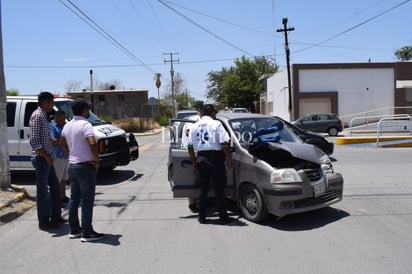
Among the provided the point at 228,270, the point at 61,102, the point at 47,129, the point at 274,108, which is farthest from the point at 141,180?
the point at 274,108

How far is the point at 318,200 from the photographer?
6043 millimetres

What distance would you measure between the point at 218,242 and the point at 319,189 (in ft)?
5.66

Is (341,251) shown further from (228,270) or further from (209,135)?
(209,135)

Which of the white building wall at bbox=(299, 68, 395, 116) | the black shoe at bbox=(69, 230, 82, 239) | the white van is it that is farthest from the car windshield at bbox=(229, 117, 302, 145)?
the white building wall at bbox=(299, 68, 395, 116)

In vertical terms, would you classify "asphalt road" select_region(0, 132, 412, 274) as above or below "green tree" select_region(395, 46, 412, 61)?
below

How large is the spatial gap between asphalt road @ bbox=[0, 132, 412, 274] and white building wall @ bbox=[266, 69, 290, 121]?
30.5 metres

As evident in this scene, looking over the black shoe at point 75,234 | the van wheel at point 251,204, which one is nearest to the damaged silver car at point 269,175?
the van wheel at point 251,204

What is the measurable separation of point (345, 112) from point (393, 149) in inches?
752

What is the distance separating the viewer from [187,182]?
6.65 metres

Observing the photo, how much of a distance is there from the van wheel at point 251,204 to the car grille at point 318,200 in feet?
1.59

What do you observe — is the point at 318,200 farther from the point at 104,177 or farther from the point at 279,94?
the point at 279,94

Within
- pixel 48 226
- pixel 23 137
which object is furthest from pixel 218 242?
pixel 23 137

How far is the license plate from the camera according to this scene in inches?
234

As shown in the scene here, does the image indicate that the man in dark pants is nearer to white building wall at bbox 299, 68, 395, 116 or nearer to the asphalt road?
the asphalt road
